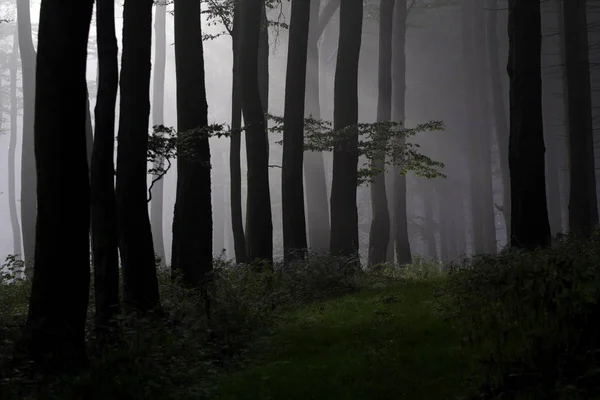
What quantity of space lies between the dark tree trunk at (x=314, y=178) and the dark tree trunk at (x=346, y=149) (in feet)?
29.2

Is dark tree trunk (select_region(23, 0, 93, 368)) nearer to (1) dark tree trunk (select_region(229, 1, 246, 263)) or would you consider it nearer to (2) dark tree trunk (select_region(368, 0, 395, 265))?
(1) dark tree trunk (select_region(229, 1, 246, 263))

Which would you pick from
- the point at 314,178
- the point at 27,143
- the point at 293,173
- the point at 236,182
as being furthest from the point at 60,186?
the point at 314,178

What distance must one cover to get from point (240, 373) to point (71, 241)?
2.05 m

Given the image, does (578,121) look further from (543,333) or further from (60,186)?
(60,186)

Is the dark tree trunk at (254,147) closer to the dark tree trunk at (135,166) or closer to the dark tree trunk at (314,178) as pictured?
the dark tree trunk at (135,166)

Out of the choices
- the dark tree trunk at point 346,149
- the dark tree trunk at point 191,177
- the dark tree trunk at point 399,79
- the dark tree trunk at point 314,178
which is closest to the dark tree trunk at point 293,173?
the dark tree trunk at point 346,149

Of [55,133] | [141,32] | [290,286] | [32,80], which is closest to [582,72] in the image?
[290,286]

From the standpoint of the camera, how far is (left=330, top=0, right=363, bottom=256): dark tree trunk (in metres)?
→ 18.1

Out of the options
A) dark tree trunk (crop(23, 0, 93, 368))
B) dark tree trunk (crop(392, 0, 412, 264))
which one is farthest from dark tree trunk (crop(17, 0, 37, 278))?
dark tree trunk (crop(23, 0, 93, 368))

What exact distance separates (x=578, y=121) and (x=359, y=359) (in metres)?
15.3

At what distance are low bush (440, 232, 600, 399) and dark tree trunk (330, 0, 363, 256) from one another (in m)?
11.4

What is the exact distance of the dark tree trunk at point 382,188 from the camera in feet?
77.3

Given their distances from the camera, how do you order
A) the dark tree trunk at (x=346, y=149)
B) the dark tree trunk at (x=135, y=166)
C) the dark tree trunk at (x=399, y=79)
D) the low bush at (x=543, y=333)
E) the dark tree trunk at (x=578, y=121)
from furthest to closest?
the dark tree trunk at (x=399, y=79) → the dark tree trunk at (x=578, y=121) → the dark tree trunk at (x=346, y=149) → the dark tree trunk at (x=135, y=166) → the low bush at (x=543, y=333)

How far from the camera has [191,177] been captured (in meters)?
12.6
